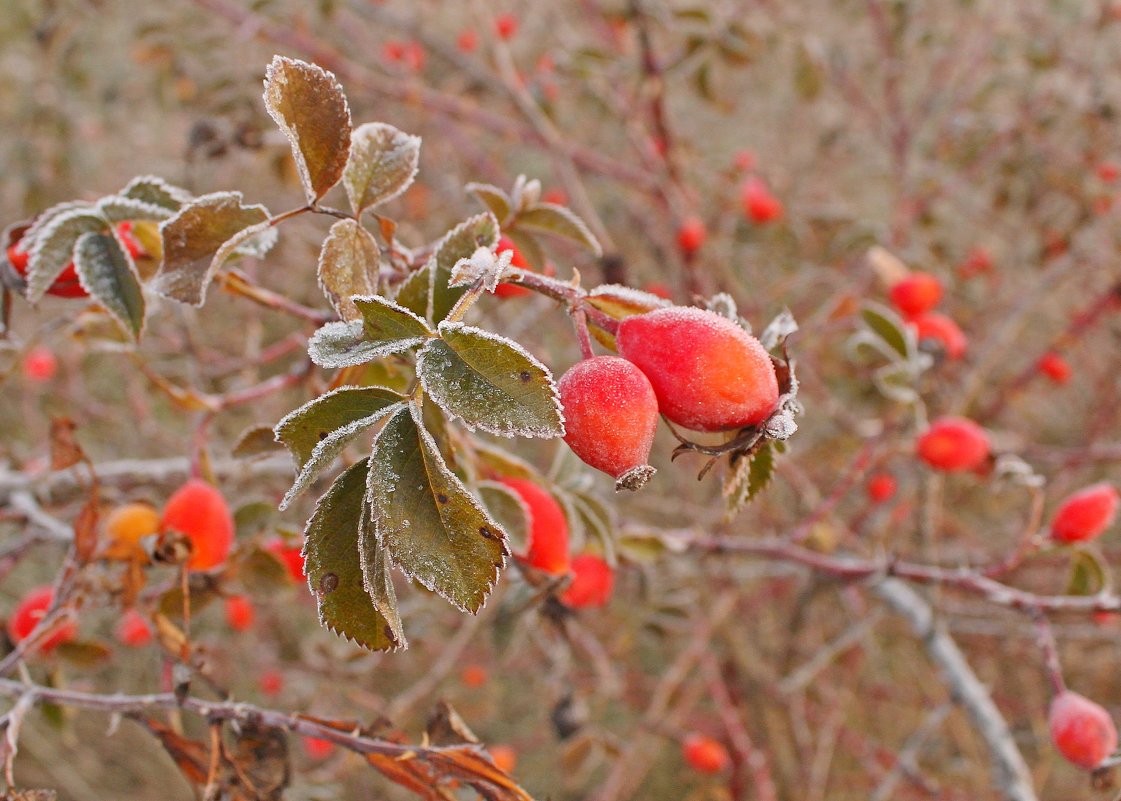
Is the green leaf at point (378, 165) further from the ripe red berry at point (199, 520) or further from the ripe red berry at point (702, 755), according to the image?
the ripe red berry at point (702, 755)

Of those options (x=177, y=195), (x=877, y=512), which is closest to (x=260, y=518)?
(x=177, y=195)

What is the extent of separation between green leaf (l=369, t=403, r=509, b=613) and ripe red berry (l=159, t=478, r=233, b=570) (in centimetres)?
50

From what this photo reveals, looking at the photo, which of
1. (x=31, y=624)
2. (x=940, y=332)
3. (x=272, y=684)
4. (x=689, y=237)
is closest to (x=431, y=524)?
(x=31, y=624)

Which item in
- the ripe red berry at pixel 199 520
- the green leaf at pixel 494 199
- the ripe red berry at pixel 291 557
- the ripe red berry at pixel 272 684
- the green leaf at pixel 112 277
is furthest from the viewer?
the ripe red berry at pixel 272 684

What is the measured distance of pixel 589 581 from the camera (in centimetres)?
131

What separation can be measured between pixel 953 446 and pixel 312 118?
3.74 ft

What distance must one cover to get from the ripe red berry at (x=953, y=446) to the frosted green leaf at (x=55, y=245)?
4.02 feet

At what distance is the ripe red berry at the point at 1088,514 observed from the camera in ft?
3.88

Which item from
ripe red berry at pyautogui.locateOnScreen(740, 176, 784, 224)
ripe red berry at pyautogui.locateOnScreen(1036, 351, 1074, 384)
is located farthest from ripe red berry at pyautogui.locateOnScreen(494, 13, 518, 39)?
ripe red berry at pyautogui.locateOnScreen(1036, 351, 1074, 384)

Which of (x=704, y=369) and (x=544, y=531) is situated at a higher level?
(x=704, y=369)

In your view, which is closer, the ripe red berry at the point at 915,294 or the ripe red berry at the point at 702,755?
the ripe red berry at the point at 915,294

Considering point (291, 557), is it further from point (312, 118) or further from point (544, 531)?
point (312, 118)

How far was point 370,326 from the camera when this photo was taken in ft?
2.04

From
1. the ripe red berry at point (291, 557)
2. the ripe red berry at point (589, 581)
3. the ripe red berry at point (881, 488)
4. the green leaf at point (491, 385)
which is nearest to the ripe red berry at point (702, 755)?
the ripe red berry at point (881, 488)
